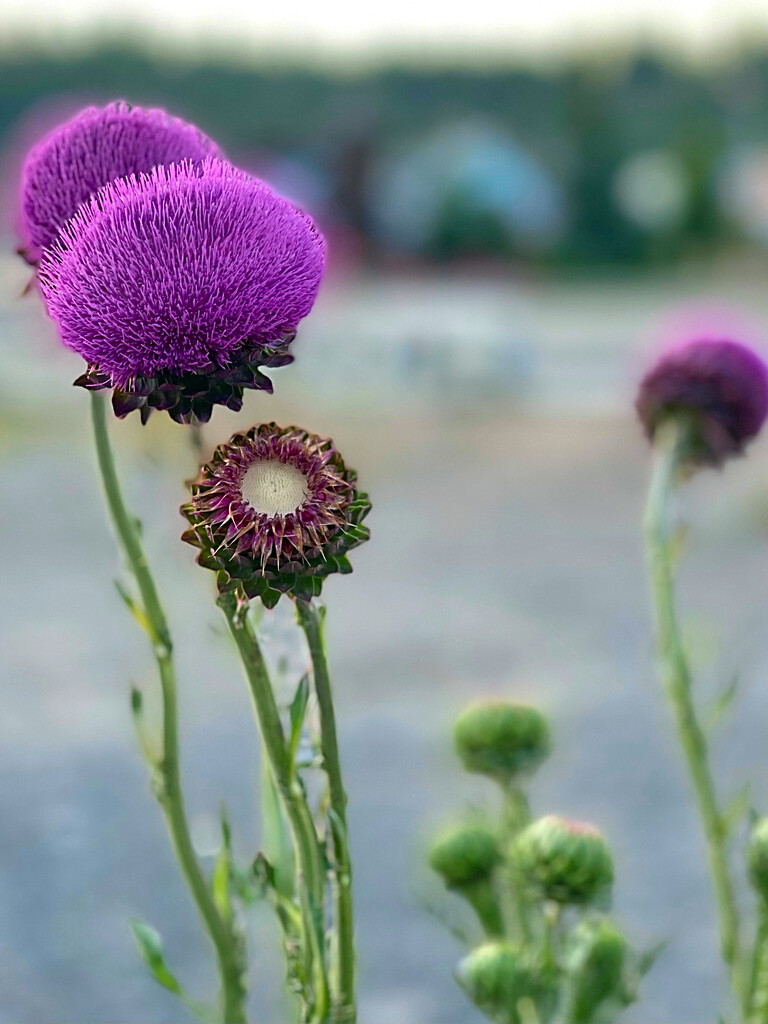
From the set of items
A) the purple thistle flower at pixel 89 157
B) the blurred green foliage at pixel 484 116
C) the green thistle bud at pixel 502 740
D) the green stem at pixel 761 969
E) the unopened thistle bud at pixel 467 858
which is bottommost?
the green stem at pixel 761 969

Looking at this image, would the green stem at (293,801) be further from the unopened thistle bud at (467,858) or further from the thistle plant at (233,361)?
the unopened thistle bud at (467,858)

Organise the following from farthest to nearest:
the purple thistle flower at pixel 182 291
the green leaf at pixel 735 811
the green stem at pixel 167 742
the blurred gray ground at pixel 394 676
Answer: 1. the blurred gray ground at pixel 394 676
2. the green leaf at pixel 735 811
3. the green stem at pixel 167 742
4. the purple thistle flower at pixel 182 291

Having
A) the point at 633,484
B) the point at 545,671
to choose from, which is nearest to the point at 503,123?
the point at 633,484

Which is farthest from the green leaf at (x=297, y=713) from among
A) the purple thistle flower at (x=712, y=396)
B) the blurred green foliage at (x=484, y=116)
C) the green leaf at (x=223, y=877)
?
the blurred green foliage at (x=484, y=116)

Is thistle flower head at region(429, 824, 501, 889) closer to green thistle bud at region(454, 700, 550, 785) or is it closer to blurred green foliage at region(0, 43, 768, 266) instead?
green thistle bud at region(454, 700, 550, 785)

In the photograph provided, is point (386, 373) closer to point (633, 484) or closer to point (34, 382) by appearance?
point (34, 382)

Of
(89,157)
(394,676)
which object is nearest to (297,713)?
(89,157)
